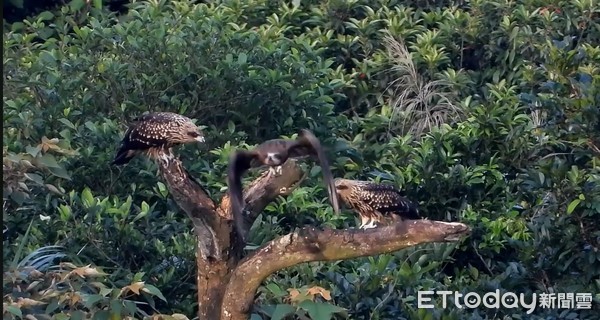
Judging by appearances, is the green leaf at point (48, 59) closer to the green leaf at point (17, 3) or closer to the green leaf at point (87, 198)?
the green leaf at point (87, 198)

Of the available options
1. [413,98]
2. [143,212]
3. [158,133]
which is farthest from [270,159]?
[413,98]

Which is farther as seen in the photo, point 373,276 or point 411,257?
point 411,257

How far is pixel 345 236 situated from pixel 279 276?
1.45m

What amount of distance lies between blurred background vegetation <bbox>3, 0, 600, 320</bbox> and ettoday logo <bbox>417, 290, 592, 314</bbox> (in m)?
0.04

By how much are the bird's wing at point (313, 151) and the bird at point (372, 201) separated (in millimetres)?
832

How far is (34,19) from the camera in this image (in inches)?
290

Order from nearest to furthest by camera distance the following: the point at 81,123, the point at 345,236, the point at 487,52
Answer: the point at 345,236 → the point at 81,123 → the point at 487,52

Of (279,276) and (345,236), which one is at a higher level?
(345,236)

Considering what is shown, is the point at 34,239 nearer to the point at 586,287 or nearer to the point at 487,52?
the point at 586,287

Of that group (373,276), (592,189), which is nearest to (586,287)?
(592,189)

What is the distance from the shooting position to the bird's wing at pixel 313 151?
11.3 feet

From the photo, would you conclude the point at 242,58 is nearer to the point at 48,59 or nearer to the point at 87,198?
the point at 48,59

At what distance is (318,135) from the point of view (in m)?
5.63

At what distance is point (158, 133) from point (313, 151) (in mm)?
711
